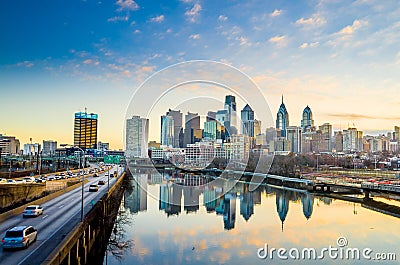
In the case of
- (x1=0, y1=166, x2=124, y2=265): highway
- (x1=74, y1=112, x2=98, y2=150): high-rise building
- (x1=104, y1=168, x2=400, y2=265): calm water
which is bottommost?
(x1=104, y1=168, x2=400, y2=265): calm water

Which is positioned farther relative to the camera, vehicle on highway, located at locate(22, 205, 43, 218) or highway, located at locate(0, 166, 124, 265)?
vehicle on highway, located at locate(22, 205, 43, 218)

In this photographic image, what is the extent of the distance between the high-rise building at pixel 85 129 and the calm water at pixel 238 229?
62.1 m

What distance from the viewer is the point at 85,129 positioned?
286 ft

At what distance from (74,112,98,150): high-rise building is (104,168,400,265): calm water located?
204ft

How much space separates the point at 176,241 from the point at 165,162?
5880cm

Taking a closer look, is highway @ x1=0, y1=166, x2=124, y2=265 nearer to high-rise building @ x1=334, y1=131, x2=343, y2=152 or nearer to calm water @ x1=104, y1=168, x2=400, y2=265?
calm water @ x1=104, y1=168, x2=400, y2=265

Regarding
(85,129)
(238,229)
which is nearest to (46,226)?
(238,229)

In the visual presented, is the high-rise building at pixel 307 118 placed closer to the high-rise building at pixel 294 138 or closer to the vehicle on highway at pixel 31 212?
the high-rise building at pixel 294 138

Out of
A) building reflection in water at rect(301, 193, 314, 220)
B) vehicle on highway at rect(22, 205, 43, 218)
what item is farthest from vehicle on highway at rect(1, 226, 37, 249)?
building reflection in water at rect(301, 193, 314, 220)

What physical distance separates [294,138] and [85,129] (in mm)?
56227

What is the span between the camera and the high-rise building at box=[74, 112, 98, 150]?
86.4m

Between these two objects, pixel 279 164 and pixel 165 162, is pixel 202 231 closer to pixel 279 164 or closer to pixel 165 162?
pixel 279 164

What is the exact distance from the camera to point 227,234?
16.5 m

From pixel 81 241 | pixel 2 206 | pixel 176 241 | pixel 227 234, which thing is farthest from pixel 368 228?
pixel 2 206
